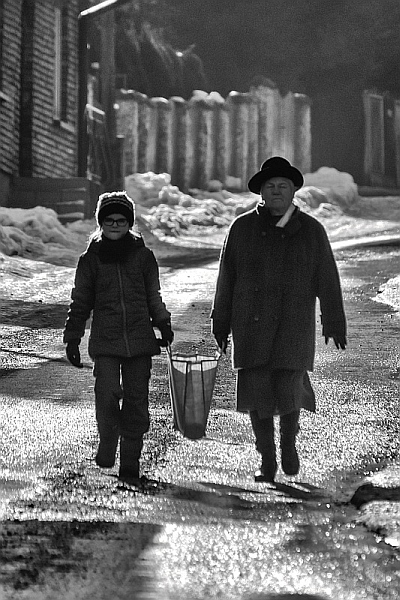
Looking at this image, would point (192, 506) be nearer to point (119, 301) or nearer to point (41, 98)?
point (119, 301)

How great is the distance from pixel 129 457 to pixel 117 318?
24.2 inches

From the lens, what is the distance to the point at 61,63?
88.9 ft

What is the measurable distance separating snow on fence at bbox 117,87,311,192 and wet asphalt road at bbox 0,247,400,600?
2922 centimetres

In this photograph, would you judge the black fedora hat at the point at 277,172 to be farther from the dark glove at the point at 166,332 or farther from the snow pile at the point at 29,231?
the snow pile at the point at 29,231

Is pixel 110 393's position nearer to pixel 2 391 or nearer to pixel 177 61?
pixel 2 391

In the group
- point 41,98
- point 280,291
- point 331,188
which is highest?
point 41,98

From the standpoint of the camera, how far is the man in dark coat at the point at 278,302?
18.7 feet

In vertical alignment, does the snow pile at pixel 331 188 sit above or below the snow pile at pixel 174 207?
above

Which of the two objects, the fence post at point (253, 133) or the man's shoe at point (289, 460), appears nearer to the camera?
the man's shoe at point (289, 460)

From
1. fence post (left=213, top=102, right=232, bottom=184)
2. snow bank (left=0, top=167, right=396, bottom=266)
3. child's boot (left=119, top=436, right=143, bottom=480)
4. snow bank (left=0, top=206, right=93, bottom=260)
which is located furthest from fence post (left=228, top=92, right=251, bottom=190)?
child's boot (left=119, top=436, right=143, bottom=480)

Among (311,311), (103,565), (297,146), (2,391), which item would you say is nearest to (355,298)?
(2,391)

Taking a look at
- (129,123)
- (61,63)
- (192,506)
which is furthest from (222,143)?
(192,506)

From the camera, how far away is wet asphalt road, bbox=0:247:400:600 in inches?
146

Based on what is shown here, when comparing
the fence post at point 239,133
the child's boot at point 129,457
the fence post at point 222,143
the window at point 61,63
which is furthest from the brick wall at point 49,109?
the child's boot at point 129,457
